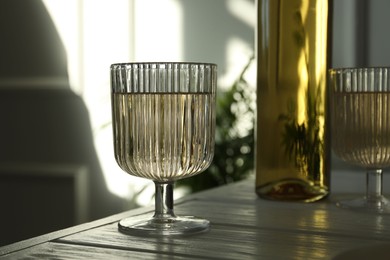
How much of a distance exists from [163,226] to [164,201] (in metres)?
0.04

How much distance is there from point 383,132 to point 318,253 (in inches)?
11.9

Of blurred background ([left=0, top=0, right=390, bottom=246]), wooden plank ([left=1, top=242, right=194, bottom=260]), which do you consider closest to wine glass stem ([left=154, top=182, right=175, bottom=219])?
wooden plank ([left=1, top=242, right=194, bottom=260])

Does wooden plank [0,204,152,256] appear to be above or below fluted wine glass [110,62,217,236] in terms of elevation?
below

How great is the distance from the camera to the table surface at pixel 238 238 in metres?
0.64

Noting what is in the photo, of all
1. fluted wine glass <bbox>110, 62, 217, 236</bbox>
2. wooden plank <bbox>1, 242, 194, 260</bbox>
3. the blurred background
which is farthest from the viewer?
the blurred background

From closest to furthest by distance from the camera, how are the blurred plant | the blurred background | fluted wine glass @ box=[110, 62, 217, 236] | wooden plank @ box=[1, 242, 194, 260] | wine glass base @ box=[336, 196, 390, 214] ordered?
wooden plank @ box=[1, 242, 194, 260], fluted wine glass @ box=[110, 62, 217, 236], wine glass base @ box=[336, 196, 390, 214], the blurred plant, the blurred background

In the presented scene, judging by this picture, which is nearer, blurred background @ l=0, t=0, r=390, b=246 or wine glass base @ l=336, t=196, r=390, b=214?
wine glass base @ l=336, t=196, r=390, b=214

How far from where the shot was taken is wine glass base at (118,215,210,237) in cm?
73

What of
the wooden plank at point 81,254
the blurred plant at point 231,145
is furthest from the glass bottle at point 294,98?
the blurred plant at point 231,145

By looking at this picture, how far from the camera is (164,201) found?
2.57ft

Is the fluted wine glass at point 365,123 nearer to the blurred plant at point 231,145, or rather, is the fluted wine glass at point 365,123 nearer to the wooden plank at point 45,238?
the wooden plank at point 45,238

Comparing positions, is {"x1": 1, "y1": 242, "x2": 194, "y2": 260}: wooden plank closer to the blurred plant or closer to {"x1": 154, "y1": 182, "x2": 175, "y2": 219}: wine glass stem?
{"x1": 154, "y1": 182, "x2": 175, "y2": 219}: wine glass stem

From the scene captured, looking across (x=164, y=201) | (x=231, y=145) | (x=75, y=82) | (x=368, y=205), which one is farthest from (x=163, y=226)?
(x=75, y=82)

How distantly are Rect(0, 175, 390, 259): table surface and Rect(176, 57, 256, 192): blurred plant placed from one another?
123cm
